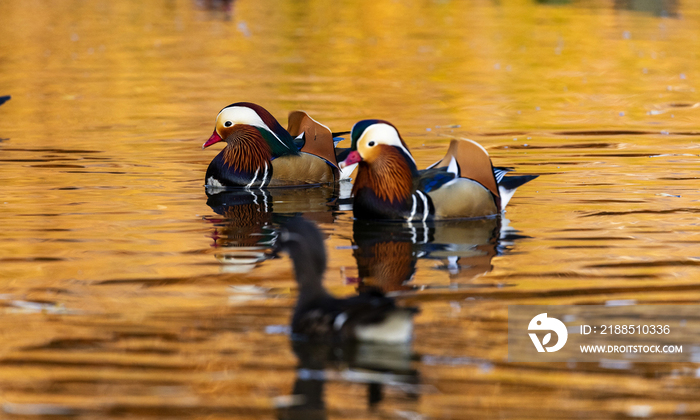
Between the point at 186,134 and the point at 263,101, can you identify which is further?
the point at 263,101

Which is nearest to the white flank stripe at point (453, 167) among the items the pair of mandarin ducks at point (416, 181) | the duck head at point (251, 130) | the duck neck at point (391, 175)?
the pair of mandarin ducks at point (416, 181)

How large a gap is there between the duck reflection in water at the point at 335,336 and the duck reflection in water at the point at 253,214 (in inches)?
71.3

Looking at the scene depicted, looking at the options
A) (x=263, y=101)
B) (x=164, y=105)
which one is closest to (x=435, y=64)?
(x=263, y=101)

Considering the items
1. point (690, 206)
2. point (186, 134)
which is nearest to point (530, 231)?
point (690, 206)

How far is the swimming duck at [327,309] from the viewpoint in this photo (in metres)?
5.55

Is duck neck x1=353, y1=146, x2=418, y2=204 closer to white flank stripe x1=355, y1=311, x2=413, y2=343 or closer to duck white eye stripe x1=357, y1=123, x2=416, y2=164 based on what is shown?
duck white eye stripe x1=357, y1=123, x2=416, y2=164

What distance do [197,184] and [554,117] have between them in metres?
7.35

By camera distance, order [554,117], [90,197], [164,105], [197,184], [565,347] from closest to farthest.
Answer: [565,347] < [90,197] < [197,184] < [554,117] < [164,105]

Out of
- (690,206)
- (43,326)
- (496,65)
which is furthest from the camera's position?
(496,65)

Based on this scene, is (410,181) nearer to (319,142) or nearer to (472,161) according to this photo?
(472,161)

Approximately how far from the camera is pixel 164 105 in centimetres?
1861

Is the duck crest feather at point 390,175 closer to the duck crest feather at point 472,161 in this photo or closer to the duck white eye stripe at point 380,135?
the duck white eye stripe at point 380,135

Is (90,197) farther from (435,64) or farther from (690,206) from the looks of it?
(435,64)

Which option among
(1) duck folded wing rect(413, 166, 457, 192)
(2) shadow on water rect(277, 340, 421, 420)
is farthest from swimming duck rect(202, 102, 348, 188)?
(2) shadow on water rect(277, 340, 421, 420)
